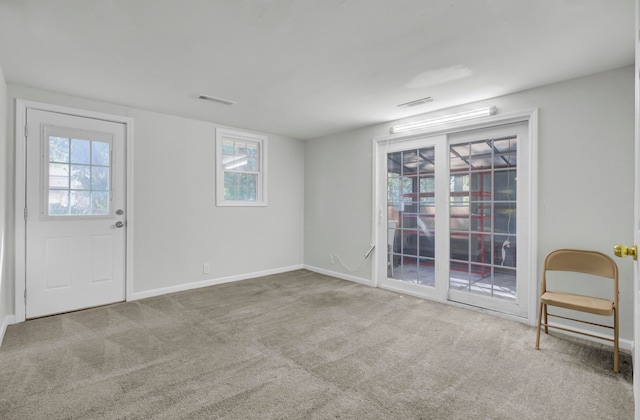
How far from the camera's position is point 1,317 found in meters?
2.90

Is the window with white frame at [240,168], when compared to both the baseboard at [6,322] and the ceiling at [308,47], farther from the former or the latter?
the baseboard at [6,322]

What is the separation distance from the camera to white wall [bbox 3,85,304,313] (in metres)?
3.92

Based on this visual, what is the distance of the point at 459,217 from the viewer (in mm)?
3779

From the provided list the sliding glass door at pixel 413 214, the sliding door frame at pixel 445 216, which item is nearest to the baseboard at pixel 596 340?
the sliding door frame at pixel 445 216

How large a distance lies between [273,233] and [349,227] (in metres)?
1.29

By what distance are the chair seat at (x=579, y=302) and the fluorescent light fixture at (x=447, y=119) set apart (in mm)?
1887

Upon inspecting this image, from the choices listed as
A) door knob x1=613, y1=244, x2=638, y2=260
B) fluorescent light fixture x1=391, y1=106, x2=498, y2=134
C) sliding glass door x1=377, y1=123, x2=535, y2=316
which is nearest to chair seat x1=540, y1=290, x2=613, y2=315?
sliding glass door x1=377, y1=123, x2=535, y2=316

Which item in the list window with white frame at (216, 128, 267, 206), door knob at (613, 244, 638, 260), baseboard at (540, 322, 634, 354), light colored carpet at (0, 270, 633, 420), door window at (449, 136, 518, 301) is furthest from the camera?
window with white frame at (216, 128, 267, 206)

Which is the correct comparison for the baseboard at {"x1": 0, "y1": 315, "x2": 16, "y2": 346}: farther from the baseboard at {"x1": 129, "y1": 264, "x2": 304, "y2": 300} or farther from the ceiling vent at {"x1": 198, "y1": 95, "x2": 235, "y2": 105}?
the ceiling vent at {"x1": 198, "y1": 95, "x2": 235, "y2": 105}

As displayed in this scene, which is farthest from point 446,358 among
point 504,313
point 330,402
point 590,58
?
point 590,58

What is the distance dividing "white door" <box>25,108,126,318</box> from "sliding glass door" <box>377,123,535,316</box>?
3.36 m

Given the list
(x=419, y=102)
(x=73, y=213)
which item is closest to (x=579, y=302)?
(x=419, y=102)

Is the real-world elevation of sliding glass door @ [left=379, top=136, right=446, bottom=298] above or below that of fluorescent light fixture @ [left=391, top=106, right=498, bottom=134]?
below

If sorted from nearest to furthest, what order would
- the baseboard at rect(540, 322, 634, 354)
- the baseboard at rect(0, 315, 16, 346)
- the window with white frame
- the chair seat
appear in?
the chair seat, the baseboard at rect(540, 322, 634, 354), the baseboard at rect(0, 315, 16, 346), the window with white frame
